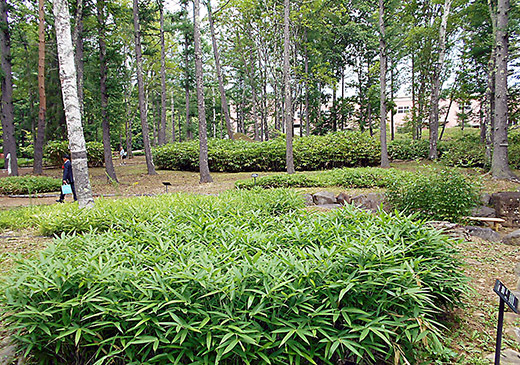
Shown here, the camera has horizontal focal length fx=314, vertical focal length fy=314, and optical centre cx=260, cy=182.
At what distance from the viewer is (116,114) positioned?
11586mm

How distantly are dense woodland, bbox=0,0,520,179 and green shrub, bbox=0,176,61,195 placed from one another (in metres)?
1.89

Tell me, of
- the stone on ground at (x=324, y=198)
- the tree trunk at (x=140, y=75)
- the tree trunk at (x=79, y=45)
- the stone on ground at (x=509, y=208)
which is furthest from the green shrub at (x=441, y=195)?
the tree trunk at (x=79, y=45)

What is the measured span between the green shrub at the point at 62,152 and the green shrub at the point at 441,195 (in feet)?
50.2

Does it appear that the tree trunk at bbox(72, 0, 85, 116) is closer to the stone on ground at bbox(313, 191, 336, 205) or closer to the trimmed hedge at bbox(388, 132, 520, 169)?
the stone on ground at bbox(313, 191, 336, 205)

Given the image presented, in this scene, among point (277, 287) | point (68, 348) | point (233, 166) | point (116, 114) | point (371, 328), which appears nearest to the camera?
point (371, 328)

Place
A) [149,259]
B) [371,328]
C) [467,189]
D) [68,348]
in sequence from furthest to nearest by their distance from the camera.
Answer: [467,189], [149,259], [68,348], [371,328]

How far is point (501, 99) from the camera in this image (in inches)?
337

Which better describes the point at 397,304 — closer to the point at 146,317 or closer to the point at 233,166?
the point at 146,317

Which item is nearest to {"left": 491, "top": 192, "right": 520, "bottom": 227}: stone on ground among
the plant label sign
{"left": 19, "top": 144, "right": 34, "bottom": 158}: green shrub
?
the plant label sign

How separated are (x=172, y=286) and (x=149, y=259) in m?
0.44

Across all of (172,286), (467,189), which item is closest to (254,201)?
(172,286)

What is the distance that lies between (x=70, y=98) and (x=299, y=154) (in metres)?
8.37

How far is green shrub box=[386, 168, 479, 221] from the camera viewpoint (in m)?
5.09

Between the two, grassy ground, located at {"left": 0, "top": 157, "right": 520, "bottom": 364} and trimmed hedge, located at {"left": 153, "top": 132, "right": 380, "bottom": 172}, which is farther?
trimmed hedge, located at {"left": 153, "top": 132, "right": 380, "bottom": 172}
